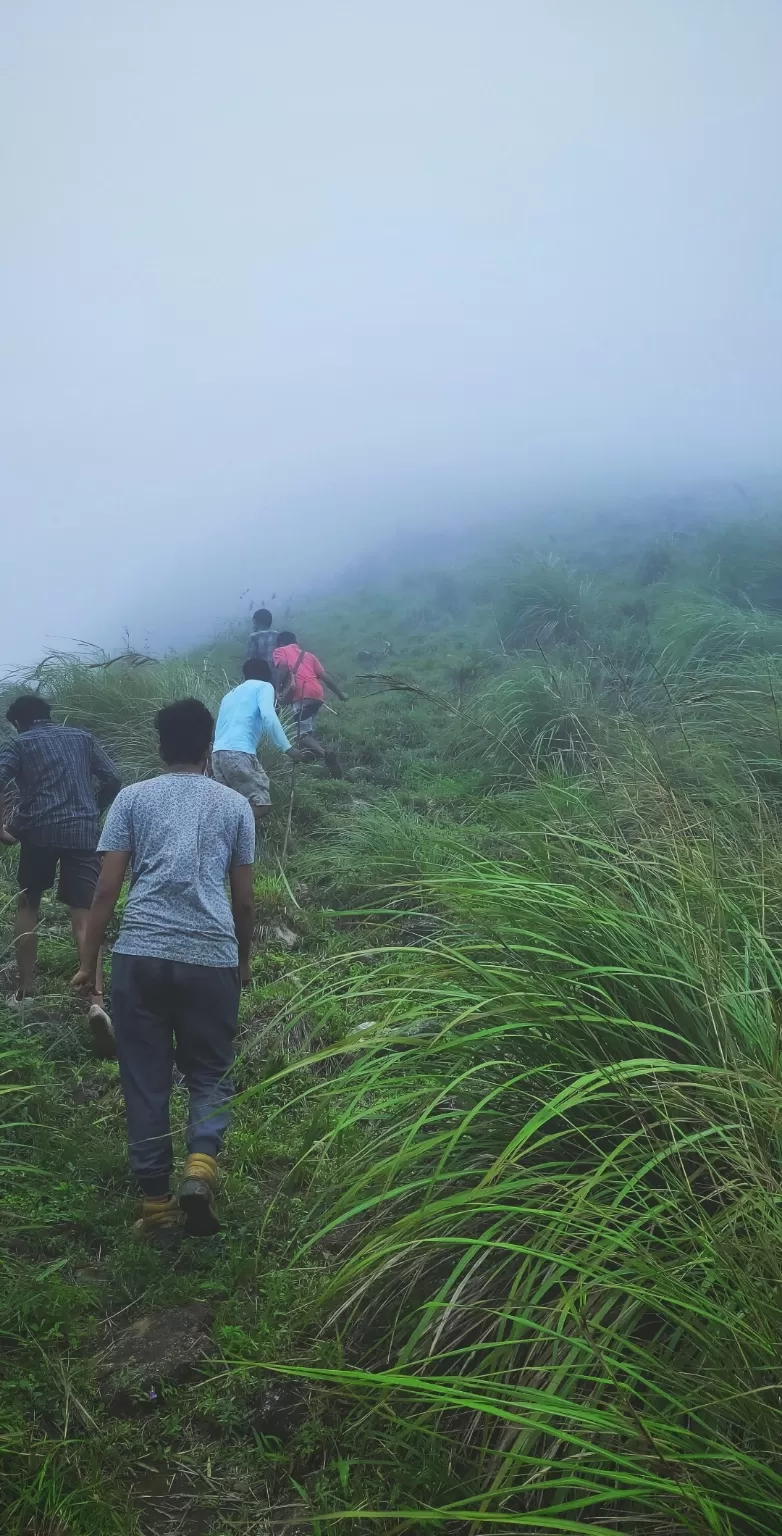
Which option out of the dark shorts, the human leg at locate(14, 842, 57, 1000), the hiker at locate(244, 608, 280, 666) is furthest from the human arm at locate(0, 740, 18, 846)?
the hiker at locate(244, 608, 280, 666)

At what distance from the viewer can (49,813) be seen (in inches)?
218

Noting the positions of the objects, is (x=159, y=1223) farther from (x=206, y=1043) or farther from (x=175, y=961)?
(x=175, y=961)

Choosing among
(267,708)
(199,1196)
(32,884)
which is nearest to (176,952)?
(199,1196)

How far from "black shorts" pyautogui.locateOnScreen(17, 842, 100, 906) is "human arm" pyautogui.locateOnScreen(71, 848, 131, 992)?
1722 mm

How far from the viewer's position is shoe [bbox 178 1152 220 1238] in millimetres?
3250

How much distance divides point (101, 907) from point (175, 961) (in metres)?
0.49

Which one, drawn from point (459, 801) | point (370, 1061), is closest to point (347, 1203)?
point (370, 1061)

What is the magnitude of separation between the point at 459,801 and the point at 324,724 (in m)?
4.26

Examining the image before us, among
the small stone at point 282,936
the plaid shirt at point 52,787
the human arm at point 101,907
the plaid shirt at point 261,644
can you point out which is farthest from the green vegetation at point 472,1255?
the plaid shirt at point 261,644

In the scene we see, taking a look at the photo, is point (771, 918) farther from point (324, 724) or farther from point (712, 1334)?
point (324, 724)

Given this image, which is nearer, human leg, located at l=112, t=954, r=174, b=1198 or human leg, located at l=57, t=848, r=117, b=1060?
human leg, located at l=112, t=954, r=174, b=1198

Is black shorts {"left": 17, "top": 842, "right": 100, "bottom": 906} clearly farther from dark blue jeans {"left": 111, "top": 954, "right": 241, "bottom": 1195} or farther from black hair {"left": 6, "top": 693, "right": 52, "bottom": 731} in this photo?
dark blue jeans {"left": 111, "top": 954, "right": 241, "bottom": 1195}

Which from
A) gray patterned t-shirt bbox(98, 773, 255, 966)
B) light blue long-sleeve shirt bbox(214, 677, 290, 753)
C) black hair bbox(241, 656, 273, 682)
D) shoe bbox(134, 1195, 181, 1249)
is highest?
gray patterned t-shirt bbox(98, 773, 255, 966)

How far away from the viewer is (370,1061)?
8.66ft
